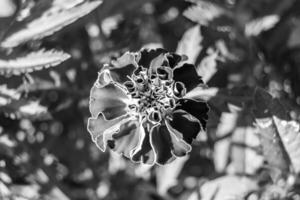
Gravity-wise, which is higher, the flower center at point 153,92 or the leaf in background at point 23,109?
the flower center at point 153,92

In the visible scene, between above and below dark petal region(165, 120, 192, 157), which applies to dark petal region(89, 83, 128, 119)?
above

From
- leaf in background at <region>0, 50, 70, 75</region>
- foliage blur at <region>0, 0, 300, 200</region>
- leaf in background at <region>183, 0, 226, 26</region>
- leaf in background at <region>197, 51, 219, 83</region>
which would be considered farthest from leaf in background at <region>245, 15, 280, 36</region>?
leaf in background at <region>0, 50, 70, 75</region>

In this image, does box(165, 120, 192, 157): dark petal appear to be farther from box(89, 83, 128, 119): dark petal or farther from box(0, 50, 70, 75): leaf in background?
box(0, 50, 70, 75): leaf in background

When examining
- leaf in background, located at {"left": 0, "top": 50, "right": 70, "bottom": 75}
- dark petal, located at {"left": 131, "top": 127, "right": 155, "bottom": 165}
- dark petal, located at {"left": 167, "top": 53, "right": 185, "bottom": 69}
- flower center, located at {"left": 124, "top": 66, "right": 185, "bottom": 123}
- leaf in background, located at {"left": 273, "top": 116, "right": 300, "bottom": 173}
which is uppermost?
leaf in background, located at {"left": 0, "top": 50, "right": 70, "bottom": 75}

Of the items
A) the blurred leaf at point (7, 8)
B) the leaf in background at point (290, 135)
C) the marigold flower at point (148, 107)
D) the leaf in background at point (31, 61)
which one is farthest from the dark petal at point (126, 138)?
the blurred leaf at point (7, 8)

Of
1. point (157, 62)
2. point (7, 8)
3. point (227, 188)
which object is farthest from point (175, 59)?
point (7, 8)

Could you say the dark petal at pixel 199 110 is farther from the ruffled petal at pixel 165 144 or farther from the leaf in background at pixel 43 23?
the leaf in background at pixel 43 23

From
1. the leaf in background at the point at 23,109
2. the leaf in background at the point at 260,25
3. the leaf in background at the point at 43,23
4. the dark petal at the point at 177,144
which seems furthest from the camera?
the leaf in background at the point at 260,25
